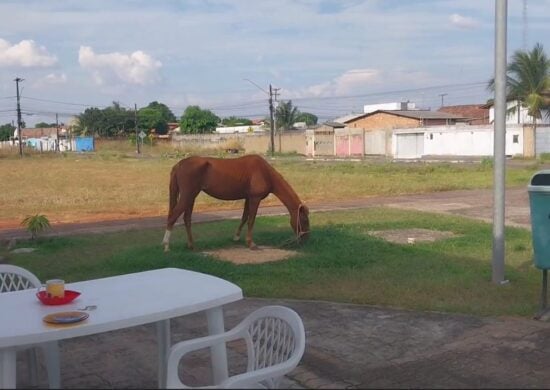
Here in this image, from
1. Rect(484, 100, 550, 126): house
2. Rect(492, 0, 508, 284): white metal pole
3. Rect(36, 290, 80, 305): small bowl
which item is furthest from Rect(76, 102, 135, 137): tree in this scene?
Rect(36, 290, 80, 305): small bowl

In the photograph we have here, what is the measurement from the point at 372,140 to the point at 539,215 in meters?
54.8

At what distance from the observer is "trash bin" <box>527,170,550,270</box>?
6640 mm

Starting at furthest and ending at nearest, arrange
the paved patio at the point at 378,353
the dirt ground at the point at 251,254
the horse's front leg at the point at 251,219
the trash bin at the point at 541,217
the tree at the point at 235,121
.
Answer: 1. the tree at the point at 235,121
2. the horse's front leg at the point at 251,219
3. the dirt ground at the point at 251,254
4. the trash bin at the point at 541,217
5. the paved patio at the point at 378,353

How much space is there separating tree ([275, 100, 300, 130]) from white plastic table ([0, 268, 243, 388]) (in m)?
79.0

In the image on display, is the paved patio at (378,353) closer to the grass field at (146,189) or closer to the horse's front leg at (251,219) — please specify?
the horse's front leg at (251,219)

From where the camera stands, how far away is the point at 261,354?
13.8ft

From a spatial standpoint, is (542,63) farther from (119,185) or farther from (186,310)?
(186,310)

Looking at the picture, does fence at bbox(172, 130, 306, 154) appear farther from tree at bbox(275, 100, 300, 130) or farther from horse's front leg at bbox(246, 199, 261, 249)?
horse's front leg at bbox(246, 199, 261, 249)

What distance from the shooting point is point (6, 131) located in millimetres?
136750

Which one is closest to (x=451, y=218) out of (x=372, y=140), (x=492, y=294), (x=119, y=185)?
(x=492, y=294)

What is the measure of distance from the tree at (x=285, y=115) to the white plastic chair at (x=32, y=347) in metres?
78.4

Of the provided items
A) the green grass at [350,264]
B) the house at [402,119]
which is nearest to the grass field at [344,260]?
the green grass at [350,264]

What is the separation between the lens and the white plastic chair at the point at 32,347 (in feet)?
13.9

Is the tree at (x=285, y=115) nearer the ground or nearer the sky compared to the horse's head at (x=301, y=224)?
nearer the sky
